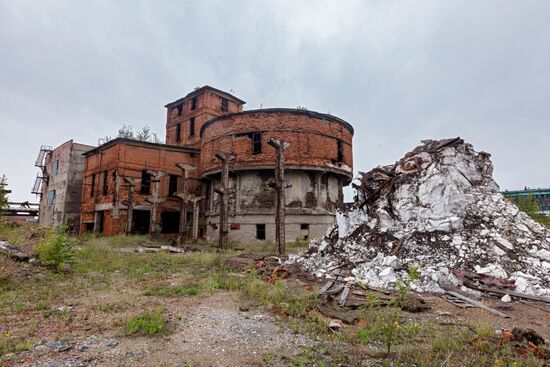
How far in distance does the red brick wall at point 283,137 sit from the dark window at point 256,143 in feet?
0.68

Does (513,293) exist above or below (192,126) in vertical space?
below

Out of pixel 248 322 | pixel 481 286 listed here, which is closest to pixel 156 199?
pixel 248 322

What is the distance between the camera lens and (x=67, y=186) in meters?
26.5

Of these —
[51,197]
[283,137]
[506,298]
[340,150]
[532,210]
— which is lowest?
[506,298]

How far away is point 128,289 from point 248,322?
10.9 feet

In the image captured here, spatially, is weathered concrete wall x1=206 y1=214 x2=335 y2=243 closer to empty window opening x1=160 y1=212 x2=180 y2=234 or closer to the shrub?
empty window opening x1=160 y1=212 x2=180 y2=234

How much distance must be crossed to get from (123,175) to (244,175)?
8.64 meters

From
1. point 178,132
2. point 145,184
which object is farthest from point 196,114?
point 145,184

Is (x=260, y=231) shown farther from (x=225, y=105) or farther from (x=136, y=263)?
(x=225, y=105)

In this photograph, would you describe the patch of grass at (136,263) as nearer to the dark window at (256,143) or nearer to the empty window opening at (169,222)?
the dark window at (256,143)

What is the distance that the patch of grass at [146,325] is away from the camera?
14.6 feet

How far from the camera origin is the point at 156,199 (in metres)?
17.8

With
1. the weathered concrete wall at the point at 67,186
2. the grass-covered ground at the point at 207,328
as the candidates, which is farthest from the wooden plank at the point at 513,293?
the weathered concrete wall at the point at 67,186

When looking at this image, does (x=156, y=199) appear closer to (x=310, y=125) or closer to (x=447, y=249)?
(x=310, y=125)
